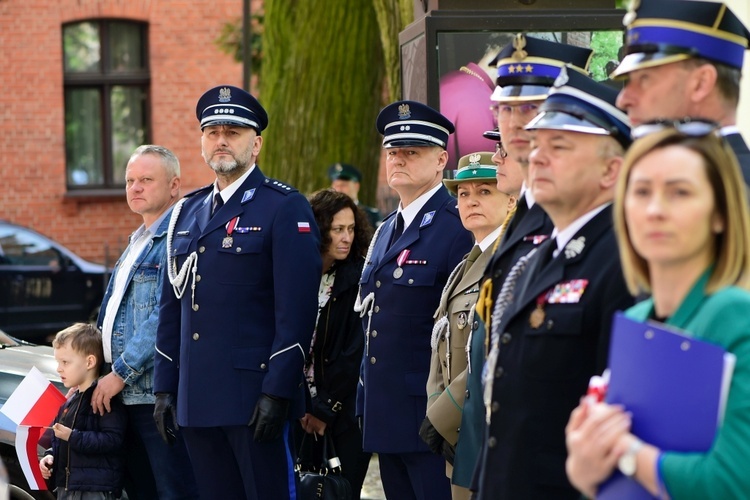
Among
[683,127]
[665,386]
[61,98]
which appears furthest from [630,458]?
[61,98]

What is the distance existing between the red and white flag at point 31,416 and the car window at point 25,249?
9.51 metres

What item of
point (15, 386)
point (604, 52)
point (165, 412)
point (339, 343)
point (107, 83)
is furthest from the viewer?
point (107, 83)

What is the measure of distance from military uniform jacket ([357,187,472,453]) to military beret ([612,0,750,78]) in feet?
6.64

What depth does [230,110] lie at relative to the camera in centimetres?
566

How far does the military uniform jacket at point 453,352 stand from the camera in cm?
450

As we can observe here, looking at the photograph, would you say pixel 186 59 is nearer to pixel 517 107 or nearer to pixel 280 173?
pixel 280 173

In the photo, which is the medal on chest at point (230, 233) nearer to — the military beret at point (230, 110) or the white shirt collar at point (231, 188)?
the white shirt collar at point (231, 188)

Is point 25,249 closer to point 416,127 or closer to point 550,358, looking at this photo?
point 416,127

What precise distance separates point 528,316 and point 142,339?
3120 millimetres

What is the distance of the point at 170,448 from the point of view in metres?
6.00

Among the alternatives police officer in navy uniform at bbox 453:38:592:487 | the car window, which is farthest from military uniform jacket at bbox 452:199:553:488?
the car window

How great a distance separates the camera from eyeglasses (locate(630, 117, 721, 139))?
2.51 m

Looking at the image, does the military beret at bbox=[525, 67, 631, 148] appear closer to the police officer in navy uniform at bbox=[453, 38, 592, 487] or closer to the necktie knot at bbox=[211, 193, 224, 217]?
the police officer in navy uniform at bbox=[453, 38, 592, 487]

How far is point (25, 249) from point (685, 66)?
42.9 ft
